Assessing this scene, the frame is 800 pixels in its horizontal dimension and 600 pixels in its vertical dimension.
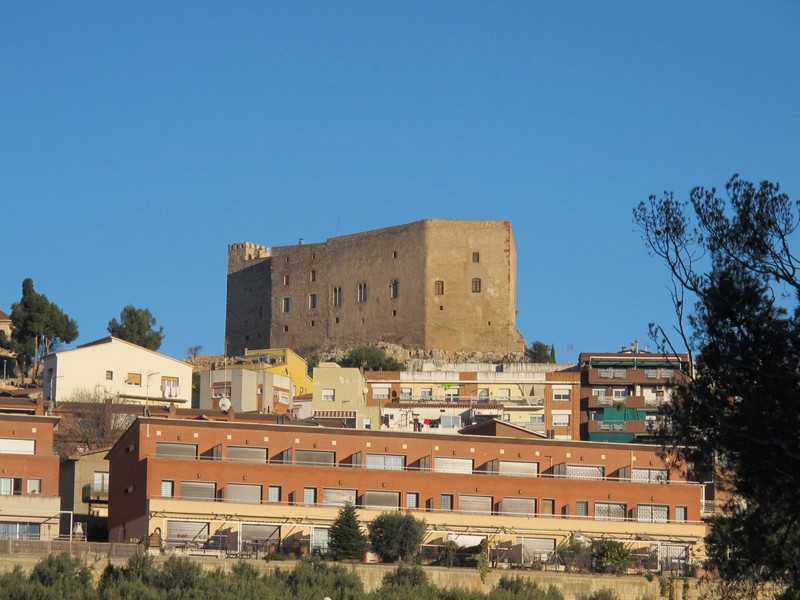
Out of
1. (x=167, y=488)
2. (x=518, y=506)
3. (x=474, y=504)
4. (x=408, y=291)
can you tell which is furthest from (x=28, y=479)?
(x=408, y=291)

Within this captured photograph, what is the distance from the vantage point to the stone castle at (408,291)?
104 metres

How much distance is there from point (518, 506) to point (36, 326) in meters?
50.6

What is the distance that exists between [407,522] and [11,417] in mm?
11245

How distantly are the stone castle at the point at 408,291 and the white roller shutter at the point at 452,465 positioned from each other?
174ft

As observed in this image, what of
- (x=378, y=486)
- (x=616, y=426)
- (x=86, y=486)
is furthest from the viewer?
(x=616, y=426)

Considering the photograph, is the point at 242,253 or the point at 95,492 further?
the point at 242,253

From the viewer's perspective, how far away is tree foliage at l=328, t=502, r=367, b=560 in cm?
4344

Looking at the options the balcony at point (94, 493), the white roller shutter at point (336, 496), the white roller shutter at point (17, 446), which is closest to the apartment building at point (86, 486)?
the balcony at point (94, 493)

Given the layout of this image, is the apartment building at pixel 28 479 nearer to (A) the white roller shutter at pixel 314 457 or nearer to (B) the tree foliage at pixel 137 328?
(A) the white roller shutter at pixel 314 457

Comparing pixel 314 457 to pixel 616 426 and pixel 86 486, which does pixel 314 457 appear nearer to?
pixel 86 486

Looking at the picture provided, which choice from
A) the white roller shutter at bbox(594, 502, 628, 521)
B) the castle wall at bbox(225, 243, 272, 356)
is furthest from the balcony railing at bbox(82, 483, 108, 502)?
the castle wall at bbox(225, 243, 272, 356)

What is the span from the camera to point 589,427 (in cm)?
7794

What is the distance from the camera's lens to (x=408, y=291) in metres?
105

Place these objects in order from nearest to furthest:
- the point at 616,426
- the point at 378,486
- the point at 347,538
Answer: the point at 347,538 < the point at 378,486 < the point at 616,426
